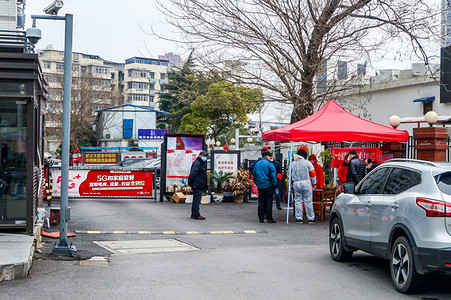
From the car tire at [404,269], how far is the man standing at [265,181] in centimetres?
755

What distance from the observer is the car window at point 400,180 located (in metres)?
7.19

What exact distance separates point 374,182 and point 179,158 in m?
13.5

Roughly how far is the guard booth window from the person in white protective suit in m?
6.80

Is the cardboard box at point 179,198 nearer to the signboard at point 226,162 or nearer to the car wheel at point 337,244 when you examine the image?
the signboard at point 226,162

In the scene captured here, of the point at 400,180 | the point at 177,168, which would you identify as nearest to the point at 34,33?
the point at 400,180

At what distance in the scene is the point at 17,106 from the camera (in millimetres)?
10195

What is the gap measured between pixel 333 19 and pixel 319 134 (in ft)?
20.4

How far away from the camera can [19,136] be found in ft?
35.0

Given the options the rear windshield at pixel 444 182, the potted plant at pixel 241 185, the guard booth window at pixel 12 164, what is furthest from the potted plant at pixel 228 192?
the rear windshield at pixel 444 182

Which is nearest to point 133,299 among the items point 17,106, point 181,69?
point 17,106

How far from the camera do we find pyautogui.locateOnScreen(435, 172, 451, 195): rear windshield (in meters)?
6.62

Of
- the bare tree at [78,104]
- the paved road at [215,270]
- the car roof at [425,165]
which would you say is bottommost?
the paved road at [215,270]

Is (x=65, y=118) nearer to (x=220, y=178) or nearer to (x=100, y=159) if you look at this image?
(x=220, y=178)

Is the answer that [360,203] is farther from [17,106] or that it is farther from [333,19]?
[333,19]
